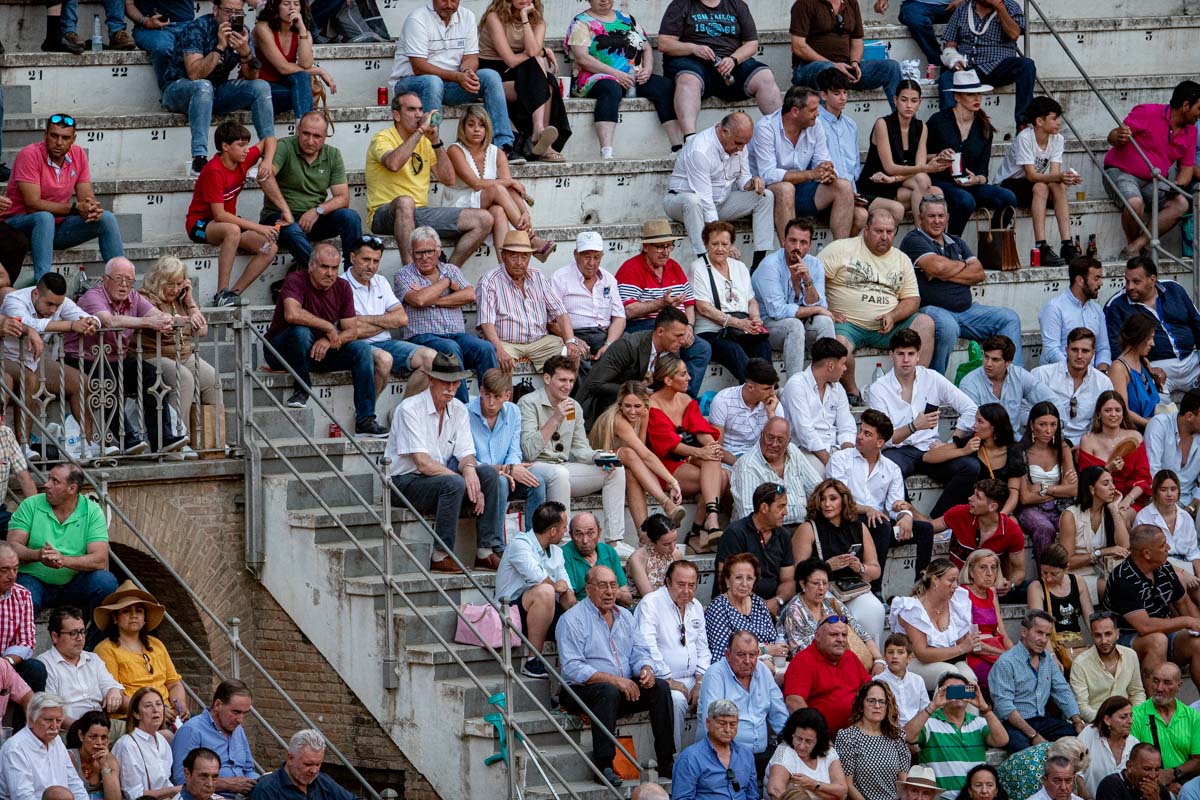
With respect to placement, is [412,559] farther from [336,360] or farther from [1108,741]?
[1108,741]

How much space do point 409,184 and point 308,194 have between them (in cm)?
75

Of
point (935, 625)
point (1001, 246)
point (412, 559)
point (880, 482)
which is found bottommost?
point (935, 625)

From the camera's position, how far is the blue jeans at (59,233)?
15.4m

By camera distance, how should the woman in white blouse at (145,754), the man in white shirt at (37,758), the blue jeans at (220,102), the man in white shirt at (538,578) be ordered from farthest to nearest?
1. the blue jeans at (220,102)
2. the man in white shirt at (538,578)
3. the woman in white blouse at (145,754)
4. the man in white shirt at (37,758)

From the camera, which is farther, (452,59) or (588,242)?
(452,59)

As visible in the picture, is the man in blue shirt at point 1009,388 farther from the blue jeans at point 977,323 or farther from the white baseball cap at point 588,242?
the white baseball cap at point 588,242

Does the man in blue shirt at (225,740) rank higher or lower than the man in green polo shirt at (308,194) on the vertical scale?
lower

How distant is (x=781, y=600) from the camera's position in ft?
48.5

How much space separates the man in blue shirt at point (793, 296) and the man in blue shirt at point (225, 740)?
5380 mm

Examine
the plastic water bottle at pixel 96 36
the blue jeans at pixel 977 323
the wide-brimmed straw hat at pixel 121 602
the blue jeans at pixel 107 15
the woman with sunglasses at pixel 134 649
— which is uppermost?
the blue jeans at pixel 107 15

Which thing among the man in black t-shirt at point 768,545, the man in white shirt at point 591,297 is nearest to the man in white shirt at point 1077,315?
the man in white shirt at point 591,297

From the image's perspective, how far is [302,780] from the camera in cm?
1262

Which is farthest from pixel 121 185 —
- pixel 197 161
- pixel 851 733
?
pixel 851 733

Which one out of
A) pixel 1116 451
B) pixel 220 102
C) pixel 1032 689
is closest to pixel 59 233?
pixel 220 102
